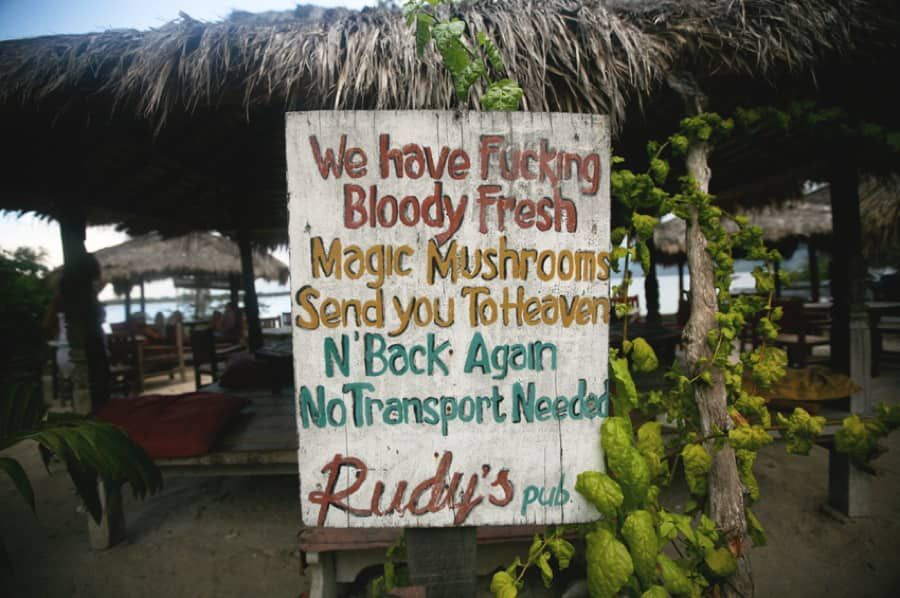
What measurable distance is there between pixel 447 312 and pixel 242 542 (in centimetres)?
270

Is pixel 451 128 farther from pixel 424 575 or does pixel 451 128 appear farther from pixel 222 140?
Answer: pixel 222 140

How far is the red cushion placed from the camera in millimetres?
2469

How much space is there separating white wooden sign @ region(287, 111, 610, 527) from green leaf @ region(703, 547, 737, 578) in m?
0.71

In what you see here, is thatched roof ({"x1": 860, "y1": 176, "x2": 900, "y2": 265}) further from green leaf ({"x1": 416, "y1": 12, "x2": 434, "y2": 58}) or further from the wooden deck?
the wooden deck

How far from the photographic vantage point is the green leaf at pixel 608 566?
3.79ft

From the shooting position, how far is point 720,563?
4.72 feet

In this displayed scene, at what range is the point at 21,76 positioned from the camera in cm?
214

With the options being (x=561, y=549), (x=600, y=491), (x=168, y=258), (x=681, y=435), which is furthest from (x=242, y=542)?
(x=168, y=258)

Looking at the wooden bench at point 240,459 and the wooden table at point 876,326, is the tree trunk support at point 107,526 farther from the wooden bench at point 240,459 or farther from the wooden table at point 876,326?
the wooden table at point 876,326

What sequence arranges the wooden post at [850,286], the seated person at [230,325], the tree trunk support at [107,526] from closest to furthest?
the tree trunk support at [107,526] → the wooden post at [850,286] → the seated person at [230,325]

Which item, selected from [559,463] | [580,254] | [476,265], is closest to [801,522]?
[559,463]

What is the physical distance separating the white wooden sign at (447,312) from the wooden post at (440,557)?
126mm

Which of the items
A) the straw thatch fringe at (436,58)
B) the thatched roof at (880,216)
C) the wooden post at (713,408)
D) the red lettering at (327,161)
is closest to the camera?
the red lettering at (327,161)

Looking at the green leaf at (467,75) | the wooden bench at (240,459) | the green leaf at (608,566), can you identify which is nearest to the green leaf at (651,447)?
the green leaf at (608,566)
